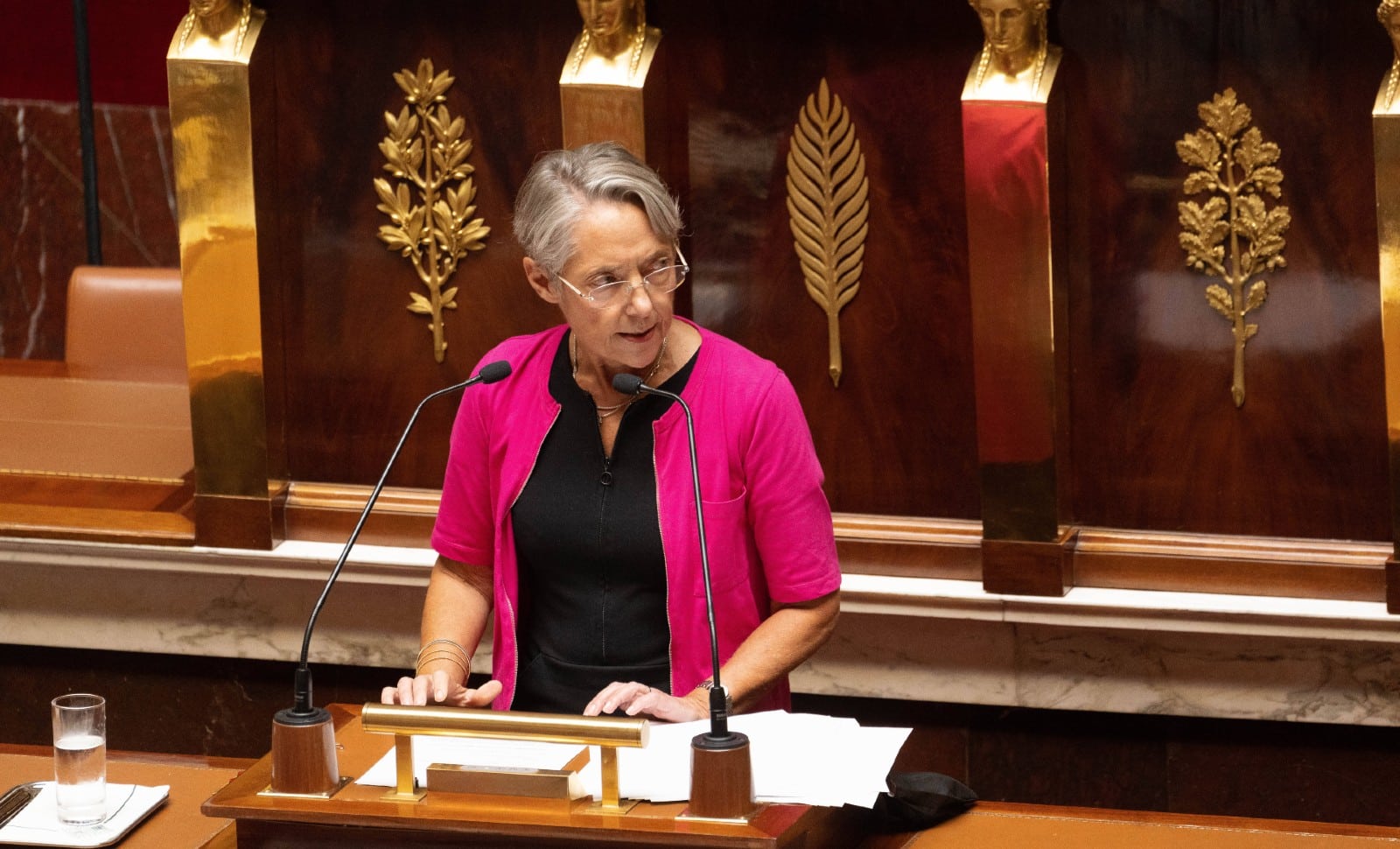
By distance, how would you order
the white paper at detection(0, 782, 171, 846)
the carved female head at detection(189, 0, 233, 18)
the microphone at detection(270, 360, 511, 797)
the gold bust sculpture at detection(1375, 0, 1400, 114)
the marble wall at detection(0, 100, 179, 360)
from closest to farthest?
the microphone at detection(270, 360, 511, 797)
the white paper at detection(0, 782, 171, 846)
the gold bust sculpture at detection(1375, 0, 1400, 114)
the carved female head at detection(189, 0, 233, 18)
the marble wall at detection(0, 100, 179, 360)

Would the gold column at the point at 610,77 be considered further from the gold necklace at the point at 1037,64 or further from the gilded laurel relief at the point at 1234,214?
the gilded laurel relief at the point at 1234,214

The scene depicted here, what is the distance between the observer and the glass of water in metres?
2.39

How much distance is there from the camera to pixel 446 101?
11.4 ft

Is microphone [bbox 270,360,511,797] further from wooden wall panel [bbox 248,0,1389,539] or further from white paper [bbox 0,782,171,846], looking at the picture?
wooden wall panel [bbox 248,0,1389,539]

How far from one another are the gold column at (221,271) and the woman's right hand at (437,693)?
1.16m

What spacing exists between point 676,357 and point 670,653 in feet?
1.24

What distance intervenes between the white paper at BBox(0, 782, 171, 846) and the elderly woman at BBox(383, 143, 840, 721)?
1.18ft

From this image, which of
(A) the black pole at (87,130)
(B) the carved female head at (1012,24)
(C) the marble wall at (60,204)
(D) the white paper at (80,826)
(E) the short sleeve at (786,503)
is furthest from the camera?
(C) the marble wall at (60,204)

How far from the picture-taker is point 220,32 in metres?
3.46

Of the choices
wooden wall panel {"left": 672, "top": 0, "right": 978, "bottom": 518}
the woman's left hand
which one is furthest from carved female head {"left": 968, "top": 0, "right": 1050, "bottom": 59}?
the woman's left hand

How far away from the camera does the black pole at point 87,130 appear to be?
17.5 feet

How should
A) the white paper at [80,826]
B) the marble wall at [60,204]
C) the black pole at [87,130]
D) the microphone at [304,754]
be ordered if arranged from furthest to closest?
the marble wall at [60,204] → the black pole at [87,130] → the white paper at [80,826] → the microphone at [304,754]

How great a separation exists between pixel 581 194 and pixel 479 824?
81 centimetres

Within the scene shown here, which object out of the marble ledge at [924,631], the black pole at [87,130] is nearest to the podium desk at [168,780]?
the marble ledge at [924,631]
